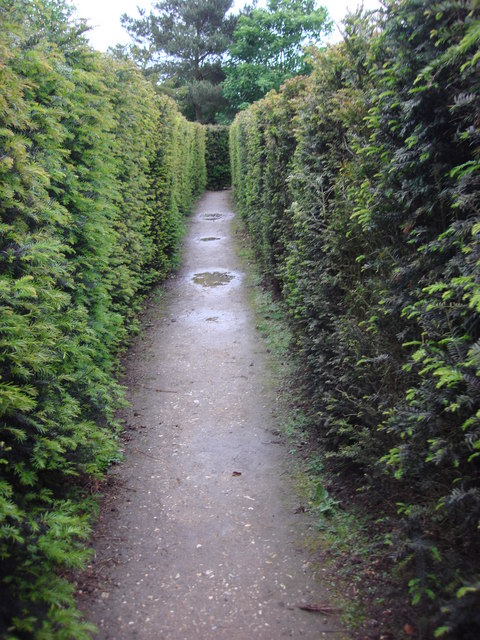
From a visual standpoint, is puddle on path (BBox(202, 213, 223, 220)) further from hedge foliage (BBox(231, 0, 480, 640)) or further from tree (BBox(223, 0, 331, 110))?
tree (BBox(223, 0, 331, 110))

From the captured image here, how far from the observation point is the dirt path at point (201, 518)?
308 centimetres

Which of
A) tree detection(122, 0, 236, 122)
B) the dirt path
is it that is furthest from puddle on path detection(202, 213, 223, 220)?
tree detection(122, 0, 236, 122)

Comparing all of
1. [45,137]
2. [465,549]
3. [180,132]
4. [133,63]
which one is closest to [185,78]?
[180,132]

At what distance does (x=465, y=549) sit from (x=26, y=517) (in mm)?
2319

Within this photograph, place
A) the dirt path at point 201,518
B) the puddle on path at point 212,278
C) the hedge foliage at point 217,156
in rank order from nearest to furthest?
the dirt path at point 201,518 < the puddle on path at point 212,278 < the hedge foliage at point 217,156

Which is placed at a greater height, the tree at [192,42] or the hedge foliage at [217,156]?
the tree at [192,42]

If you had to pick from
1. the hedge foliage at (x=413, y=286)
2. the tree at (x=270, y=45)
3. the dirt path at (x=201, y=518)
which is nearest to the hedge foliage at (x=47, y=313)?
the dirt path at (x=201, y=518)

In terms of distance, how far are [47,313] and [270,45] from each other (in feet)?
119

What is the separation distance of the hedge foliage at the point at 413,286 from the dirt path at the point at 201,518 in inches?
30.7

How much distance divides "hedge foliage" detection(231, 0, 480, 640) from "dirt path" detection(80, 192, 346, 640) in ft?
2.56

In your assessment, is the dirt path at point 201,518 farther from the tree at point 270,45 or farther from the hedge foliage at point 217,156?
the tree at point 270,45

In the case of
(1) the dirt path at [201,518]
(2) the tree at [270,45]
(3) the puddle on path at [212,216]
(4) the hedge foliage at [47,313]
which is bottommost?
(1) the dirt path at [201,518]

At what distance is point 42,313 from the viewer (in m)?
3.36

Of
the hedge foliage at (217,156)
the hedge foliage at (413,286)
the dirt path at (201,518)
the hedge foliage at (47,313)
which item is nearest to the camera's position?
the hedge foliage at (413,286)
